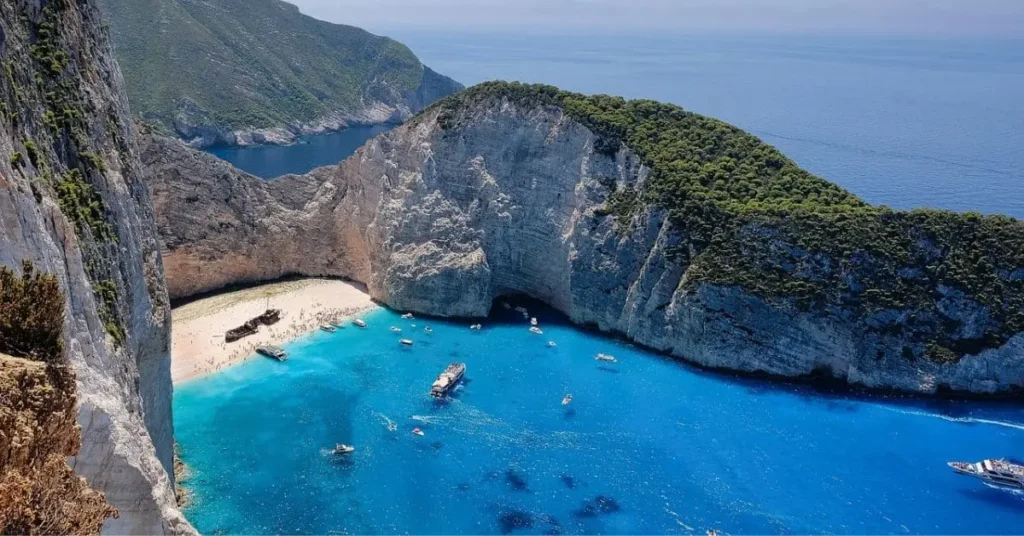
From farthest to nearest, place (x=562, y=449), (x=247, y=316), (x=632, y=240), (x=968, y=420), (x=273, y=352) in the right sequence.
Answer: (x=247, y=316) < (x=632, y=240) < (x=273, y=352) < (x=968, y=420) < (x=562, y=449)

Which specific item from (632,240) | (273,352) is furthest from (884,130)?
A: (273,352)

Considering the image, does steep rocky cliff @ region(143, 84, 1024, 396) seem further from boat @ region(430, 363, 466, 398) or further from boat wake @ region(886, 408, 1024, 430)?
boat @ region(430, 363, 466, 398)

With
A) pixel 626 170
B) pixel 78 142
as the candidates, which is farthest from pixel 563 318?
pixel 78 142

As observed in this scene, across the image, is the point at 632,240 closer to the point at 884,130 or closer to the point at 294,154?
the point at 294,154

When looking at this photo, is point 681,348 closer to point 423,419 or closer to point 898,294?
point 898,294

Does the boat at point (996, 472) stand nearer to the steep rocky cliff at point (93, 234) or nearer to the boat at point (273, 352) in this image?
the steep rocky cliff at point (93, 234)

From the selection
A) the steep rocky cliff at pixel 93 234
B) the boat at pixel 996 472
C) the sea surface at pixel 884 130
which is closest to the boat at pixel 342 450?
the steep rocky cliff at pixel 93 234

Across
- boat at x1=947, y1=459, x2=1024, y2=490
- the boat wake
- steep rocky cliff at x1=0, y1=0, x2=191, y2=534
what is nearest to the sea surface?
the boat wake
